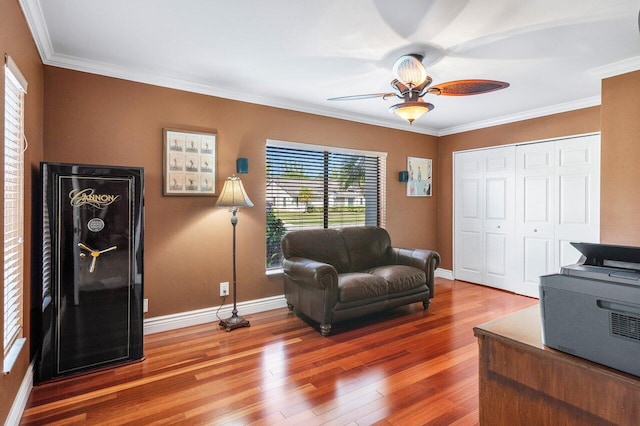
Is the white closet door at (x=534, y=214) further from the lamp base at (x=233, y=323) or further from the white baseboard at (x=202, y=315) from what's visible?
the lamp base at (x=233, y=323)

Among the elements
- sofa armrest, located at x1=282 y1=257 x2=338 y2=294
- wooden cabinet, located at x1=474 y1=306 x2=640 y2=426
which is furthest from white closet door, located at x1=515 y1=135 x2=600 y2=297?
wooden cabinet, located at x1=474 y1=306 x2=640 y2=426

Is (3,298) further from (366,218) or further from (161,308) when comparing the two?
(366,218)

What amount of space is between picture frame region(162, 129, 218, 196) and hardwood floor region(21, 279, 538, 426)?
1405 mm

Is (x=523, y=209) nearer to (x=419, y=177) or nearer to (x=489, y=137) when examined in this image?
(x=489, y=137)

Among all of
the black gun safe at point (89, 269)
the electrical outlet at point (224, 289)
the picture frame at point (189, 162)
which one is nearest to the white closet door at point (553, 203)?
the electrical outlet at point (224, 289)

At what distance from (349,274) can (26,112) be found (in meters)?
2.99

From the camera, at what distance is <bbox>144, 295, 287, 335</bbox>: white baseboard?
324 cm

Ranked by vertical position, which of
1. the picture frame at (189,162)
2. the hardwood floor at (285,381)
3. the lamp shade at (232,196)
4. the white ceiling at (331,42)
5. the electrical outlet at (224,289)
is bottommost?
the hardwood floor at (285,381)

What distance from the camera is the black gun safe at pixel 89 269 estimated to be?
2354 millimetres

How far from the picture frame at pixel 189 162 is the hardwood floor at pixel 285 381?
140 cm

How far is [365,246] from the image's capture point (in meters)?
4.24

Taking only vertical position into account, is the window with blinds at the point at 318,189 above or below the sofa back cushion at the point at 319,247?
above

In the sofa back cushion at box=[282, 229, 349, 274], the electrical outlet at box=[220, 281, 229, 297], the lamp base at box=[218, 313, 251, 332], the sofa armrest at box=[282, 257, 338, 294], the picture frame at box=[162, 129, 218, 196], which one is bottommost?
the lamp base at box=[218, 313, 251, 332]

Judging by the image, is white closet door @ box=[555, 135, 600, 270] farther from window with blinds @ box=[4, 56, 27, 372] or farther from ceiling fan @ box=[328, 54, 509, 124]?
window with blinds @ box=[4, 56, 27, 372]
